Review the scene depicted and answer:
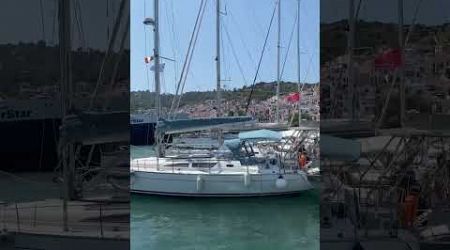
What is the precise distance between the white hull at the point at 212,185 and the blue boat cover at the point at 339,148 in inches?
628

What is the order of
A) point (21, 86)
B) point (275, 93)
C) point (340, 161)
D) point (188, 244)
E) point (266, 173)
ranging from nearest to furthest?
1. point (340, 161)
2. point (21, 86)
3. point (188, 244)
4. point (266, 173)
5. point (275, 93)

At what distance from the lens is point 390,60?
4.00 meters

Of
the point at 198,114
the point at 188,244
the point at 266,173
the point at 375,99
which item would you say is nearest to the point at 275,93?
the point at 198,114

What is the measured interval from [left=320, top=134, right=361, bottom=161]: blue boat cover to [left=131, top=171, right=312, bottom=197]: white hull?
15963mm

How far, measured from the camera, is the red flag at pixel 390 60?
399 centimetres

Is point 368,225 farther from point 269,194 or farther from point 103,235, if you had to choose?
point 269,194

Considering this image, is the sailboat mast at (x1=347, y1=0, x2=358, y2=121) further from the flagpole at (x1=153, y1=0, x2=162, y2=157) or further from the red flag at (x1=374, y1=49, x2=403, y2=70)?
the flagpole at (x1=153, y1=0, x2=162, y2=157)

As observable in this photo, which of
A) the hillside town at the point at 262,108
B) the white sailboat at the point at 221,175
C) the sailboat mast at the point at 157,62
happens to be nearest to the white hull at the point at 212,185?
the white sailboat at the point at 221,175

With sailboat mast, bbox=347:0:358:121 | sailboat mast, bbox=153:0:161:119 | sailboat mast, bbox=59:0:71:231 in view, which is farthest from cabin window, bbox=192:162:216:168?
sailboat mast, bbox=347:0:358:121

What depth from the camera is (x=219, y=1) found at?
25.5 metres

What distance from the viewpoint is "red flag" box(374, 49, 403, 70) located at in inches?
157

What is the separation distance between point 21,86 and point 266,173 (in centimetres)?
1633

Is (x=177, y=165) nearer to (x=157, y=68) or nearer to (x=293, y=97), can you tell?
(x=157, y=68)

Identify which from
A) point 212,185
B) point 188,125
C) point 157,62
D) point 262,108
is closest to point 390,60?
point 212,185
